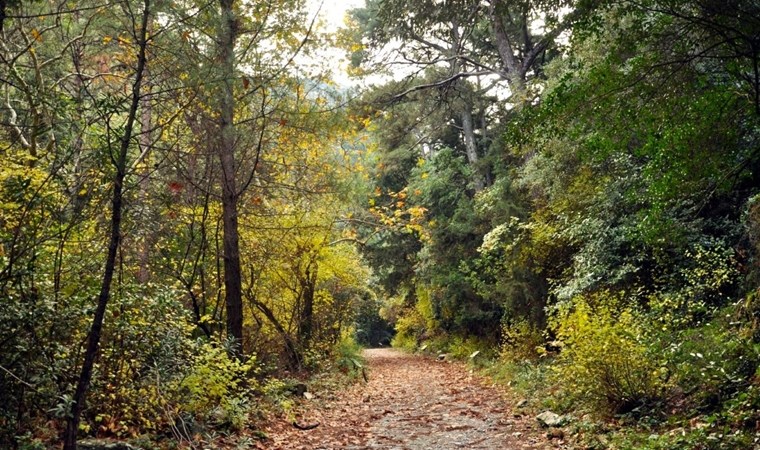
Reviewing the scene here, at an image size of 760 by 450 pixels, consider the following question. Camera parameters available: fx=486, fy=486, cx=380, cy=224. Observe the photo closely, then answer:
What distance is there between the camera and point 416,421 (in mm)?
8094

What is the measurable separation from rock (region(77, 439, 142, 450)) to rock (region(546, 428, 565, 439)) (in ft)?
16.0

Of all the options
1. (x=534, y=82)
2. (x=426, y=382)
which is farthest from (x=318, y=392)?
(x=534, y=82)

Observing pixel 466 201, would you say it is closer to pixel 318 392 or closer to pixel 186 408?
pixel 318 392

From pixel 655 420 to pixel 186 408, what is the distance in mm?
5610

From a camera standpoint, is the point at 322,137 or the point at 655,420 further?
the point at 322,137

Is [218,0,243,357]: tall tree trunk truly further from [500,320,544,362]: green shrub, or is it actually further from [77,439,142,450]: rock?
[500,320,544,362]: green shrub

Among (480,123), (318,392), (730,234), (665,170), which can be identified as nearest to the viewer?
(665,170)

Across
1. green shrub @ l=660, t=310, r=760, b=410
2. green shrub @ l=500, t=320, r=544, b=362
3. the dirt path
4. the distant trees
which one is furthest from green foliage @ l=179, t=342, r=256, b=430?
green shrub @ l=500, t=320, r=544, b=362

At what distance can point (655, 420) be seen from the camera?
5.56 meters

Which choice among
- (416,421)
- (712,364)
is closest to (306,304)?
(416,421)

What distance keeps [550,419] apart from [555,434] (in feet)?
1.97

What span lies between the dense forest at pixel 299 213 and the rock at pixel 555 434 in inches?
10.2

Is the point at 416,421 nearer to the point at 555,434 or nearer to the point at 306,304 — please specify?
the point at 555,434

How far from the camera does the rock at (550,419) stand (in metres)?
6.59
